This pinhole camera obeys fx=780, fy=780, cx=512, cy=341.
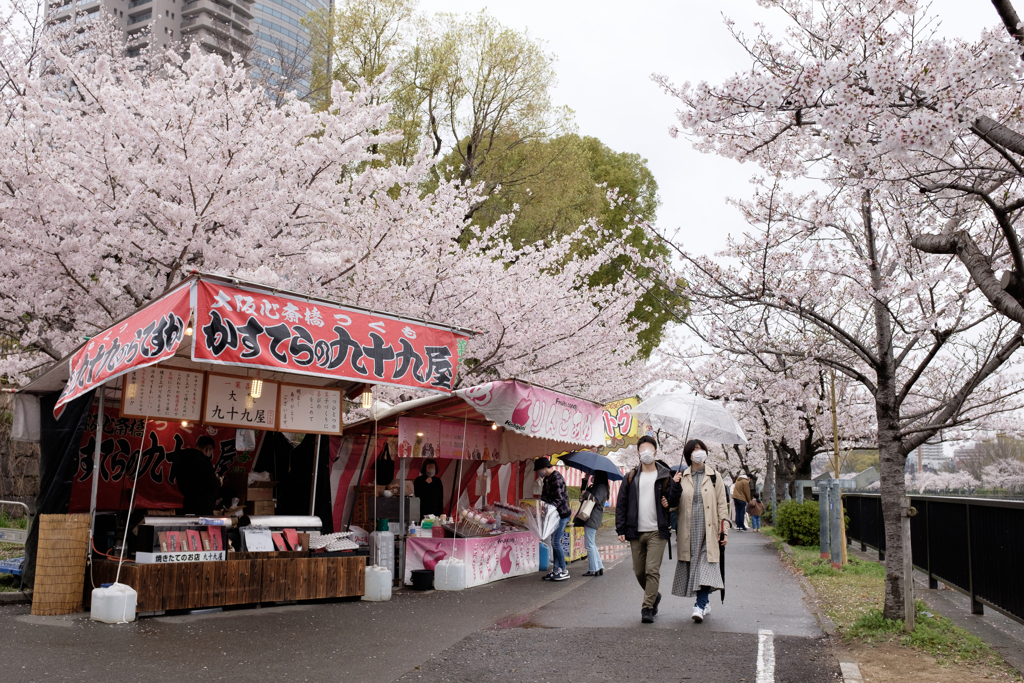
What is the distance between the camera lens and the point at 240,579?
9.45 m

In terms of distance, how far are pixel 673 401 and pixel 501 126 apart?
14.0 m

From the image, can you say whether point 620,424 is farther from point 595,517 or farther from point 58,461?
point 58,461

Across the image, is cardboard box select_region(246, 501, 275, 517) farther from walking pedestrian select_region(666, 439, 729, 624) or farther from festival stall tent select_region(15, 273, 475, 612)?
walking pedestrian select_region(666, 439, 729, 624)

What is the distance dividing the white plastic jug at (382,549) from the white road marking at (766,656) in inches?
213

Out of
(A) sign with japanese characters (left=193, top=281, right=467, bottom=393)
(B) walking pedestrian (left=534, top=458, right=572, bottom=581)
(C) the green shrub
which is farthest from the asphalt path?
(C) the green shrub

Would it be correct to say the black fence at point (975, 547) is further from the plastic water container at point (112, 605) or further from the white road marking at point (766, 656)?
the plastic water container at point (112, 605)

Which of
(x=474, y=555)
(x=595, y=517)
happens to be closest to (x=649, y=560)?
(x=474, y=555)

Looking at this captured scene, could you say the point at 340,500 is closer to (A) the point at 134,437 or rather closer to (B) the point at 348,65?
(A) the point at 134,437

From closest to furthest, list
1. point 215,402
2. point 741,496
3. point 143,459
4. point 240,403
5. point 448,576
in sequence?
point 215,402
point 240,403
point 448,576
point 143,459
point 741,496

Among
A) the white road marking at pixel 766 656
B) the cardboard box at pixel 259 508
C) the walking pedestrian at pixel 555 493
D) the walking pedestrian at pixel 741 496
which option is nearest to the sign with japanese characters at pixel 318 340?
the cardboard box at pixel 259 508

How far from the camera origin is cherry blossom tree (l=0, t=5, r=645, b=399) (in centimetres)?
1151

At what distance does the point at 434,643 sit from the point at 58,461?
543 cm

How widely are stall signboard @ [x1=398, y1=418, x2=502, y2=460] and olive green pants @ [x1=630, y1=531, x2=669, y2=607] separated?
4254mm

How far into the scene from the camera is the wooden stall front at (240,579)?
8.68m
